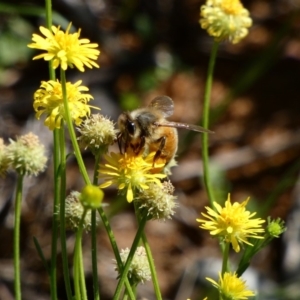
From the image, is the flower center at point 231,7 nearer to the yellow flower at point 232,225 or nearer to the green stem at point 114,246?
the yellow flower at point 232,225

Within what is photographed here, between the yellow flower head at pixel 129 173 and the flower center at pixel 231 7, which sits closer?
the yellow flower head at pixel 129 173

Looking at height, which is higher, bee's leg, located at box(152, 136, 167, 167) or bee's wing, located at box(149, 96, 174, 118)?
bee's wing, located at box(149, 96, 174, 118)

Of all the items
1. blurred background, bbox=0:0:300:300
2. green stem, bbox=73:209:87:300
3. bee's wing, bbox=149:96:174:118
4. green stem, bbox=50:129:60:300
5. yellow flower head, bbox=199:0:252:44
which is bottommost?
green stem, bbox=73:209:87:300

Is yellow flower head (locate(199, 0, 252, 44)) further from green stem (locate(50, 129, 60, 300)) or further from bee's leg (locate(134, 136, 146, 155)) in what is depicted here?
green stem (locate(50, 129, 60, 300))

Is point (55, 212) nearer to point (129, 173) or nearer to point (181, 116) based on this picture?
point (129, 173)

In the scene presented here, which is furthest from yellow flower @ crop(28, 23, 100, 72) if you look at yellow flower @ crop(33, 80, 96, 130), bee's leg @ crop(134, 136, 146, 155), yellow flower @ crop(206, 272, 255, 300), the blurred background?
the blurred background

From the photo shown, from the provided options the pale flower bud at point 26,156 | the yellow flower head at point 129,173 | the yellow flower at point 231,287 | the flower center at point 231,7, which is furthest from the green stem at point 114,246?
the flower center at point 231,7

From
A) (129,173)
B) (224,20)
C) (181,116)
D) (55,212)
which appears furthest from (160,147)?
(181,116)
